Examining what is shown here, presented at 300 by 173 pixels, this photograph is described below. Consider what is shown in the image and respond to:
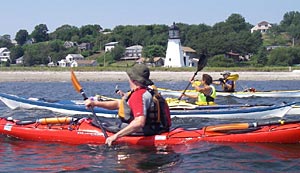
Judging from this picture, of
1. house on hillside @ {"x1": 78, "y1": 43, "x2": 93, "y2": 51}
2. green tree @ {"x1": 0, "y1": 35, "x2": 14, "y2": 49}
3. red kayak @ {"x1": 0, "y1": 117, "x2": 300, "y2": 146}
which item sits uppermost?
green tree @ {"x1": 0, "y1": 35, "x2": 14, "y2": 49}

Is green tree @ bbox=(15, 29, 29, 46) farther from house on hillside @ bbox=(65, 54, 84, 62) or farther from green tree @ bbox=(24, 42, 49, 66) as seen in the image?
house on hillside @ bbox=(65, 54, 84, 62)

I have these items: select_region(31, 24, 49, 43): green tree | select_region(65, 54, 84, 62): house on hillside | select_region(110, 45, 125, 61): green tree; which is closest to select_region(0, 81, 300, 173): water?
select_region(110, 45, 125, 61): green tree

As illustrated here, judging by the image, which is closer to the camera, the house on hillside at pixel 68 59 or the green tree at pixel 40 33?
the house on hillside at pixel 68 59

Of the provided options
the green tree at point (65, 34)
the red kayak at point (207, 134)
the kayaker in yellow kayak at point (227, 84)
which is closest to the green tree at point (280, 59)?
the kayaker in yellow kayak at point (227, 84)

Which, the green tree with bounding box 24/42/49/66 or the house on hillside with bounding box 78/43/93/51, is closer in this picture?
the green tree with bounding box 24/42/49/66

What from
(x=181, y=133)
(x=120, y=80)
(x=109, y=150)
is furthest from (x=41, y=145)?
(x=120, y=80)

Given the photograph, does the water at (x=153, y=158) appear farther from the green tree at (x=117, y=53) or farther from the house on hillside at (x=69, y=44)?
the house on hillside at (x=69, y=44)

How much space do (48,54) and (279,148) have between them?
82.4 metres

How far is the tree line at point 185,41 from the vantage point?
6656cm

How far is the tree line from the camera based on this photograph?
2621 inches

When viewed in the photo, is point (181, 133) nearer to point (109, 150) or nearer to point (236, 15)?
point (109, 150)

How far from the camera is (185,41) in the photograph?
95875 mm

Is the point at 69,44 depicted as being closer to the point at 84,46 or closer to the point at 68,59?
the point at 84,46

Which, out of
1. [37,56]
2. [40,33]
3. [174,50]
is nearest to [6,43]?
[40,33]
